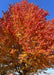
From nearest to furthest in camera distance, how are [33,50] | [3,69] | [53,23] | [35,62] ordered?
[33,50], [35,62], [3,69], [53,23]

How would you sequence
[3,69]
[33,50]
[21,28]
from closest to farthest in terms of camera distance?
[33,50] → [21,28] → [3,69]

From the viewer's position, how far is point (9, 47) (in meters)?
7.36

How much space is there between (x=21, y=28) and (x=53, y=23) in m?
3.04

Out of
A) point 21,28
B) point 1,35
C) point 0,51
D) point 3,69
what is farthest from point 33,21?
point 3,69

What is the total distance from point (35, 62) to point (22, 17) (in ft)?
12.1

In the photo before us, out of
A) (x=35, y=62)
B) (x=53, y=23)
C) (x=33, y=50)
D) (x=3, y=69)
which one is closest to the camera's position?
(x=33, y=50)

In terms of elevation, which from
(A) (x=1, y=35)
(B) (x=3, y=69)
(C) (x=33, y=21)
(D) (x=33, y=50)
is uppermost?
(C) (x=33, y=21)

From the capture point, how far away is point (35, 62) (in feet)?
21.9

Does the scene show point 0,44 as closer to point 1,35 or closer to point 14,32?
point 1,35

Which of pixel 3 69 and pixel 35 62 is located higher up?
pixel 35 62

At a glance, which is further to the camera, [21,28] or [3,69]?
[3,69]

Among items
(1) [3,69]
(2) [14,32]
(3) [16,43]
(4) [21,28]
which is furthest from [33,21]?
(1) [3,69]

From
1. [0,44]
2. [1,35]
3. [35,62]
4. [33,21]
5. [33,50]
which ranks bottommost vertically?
[35,62]

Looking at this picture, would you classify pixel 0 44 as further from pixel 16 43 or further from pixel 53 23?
pixel 53 23
